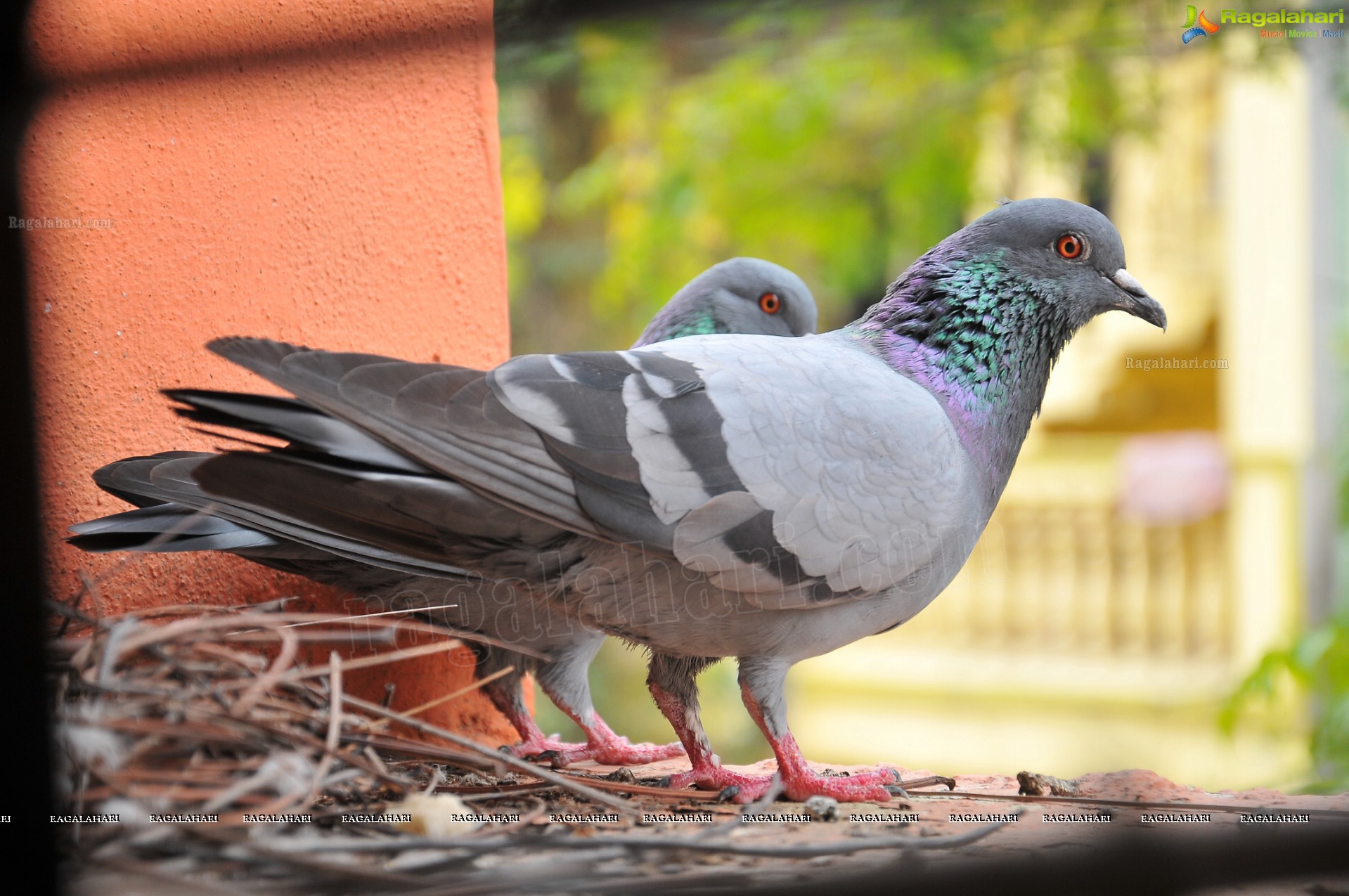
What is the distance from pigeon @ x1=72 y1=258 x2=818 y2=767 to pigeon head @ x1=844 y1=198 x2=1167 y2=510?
888 mm

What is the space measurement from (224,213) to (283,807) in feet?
5.00

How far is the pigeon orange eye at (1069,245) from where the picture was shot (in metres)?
2.74

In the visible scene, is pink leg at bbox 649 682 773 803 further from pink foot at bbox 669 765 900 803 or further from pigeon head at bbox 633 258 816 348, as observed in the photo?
pigeon head at bbox 633 258 816 348

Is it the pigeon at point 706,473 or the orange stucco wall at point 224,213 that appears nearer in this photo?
the pigeon at point 706,473

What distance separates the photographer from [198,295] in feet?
8.70

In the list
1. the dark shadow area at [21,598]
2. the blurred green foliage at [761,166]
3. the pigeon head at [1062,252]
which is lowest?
the dark shadow area at [21,598]

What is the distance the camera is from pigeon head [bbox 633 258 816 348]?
3.63 metres

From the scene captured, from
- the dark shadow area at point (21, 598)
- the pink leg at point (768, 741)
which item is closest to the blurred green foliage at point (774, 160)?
the pink leg at point (768, 741)

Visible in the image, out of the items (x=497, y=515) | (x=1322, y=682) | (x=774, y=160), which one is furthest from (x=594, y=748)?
(x=774, y=160)

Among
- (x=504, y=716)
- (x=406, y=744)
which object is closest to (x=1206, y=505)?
(x=504, y=716)

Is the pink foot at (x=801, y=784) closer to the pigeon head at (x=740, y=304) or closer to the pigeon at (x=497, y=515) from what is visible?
the pigeon at (x=497, y=515)

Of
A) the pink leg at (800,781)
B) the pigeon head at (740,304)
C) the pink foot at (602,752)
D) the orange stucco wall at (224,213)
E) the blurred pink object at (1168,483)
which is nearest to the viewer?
the orange stucco wall at (224,213)

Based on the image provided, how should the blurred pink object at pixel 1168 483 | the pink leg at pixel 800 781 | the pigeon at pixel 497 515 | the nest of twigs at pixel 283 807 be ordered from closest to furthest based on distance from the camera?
the nest of twigs at pixel 283 807 → the pigeon at pixel 497 515 → the pink leg at pixel 800 781 → the blurred pink object at pixel 1168 483

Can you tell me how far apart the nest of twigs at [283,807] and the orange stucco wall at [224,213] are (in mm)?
488
